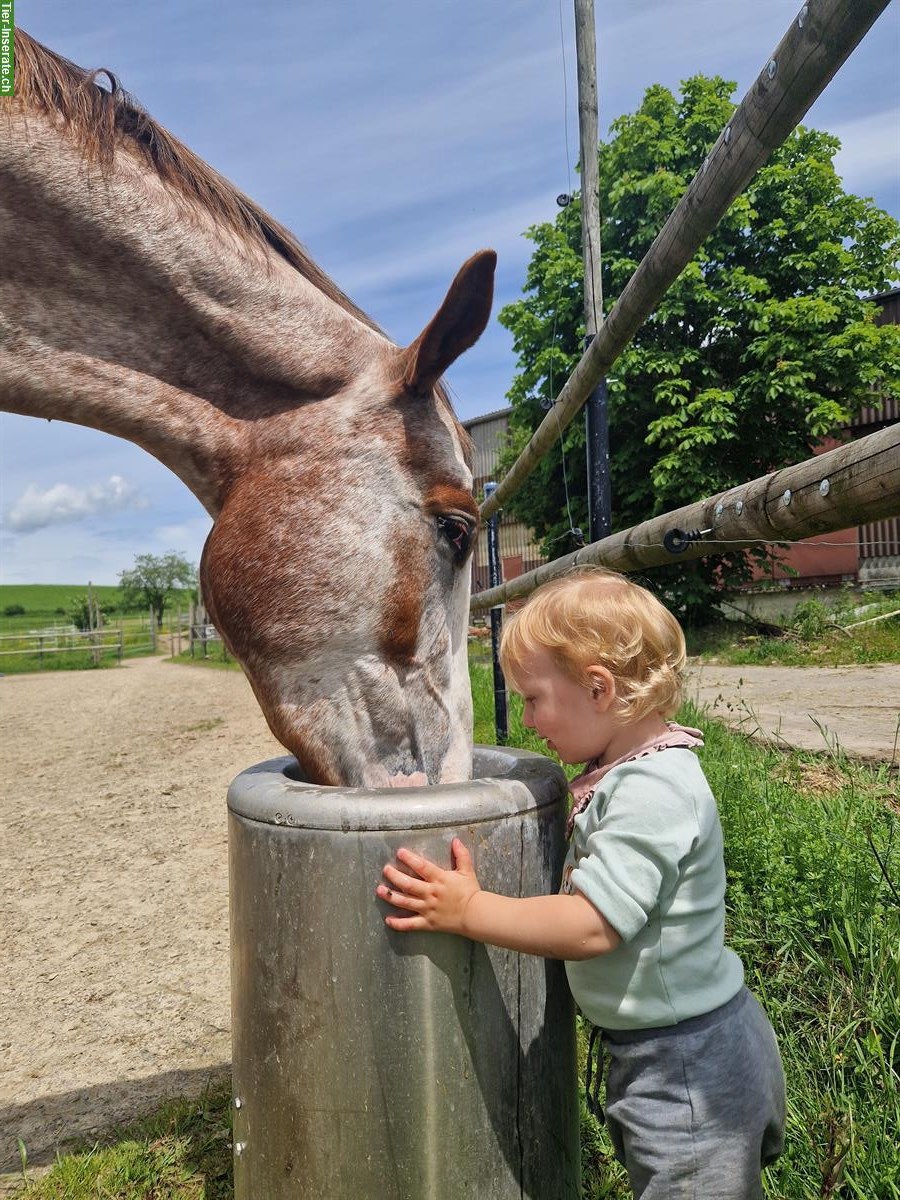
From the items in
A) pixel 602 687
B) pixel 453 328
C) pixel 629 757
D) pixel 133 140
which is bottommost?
pixel 629 757

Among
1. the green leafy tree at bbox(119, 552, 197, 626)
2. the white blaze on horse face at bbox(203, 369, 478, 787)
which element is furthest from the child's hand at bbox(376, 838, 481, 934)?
the green leafy tree at bbox(119, 552, 197, 626)

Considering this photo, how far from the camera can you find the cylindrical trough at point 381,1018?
1.16 m

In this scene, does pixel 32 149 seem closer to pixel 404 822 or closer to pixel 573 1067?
pixel 404 822

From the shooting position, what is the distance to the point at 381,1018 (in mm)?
1157

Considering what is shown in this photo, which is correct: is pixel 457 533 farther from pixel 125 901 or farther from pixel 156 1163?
pixel 125 901

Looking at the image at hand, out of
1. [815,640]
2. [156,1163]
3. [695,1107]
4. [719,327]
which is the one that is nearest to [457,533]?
[695,1107]

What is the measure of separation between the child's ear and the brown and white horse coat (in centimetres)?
56

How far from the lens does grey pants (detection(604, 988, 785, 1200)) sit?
112 cm

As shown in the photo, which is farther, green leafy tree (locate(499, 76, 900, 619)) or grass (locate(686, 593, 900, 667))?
green leafy tree (locate(499, 76, 900, 619))

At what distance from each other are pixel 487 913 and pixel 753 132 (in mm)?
1515

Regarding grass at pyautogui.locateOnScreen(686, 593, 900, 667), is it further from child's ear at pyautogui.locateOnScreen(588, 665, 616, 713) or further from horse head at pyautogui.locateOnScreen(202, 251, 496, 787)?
child's ear at pyautogui.locateOnScreen(588, 665, 616, 713)

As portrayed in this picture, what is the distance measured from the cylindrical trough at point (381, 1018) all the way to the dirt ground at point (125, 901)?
3.62 feet

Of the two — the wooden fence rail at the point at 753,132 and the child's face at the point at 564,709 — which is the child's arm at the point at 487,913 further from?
the wooden fence rail at the point at 753,132

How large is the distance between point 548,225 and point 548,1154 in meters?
15.4
